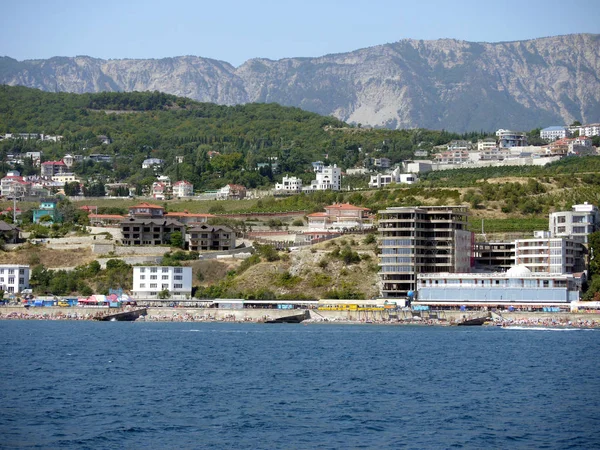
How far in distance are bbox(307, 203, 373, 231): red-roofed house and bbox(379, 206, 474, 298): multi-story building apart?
60.1ft

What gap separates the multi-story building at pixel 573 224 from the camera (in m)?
106

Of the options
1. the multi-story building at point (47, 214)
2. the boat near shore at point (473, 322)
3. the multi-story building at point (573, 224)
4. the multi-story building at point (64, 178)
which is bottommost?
the boat near shore at point (473, 322)

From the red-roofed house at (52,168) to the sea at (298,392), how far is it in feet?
357

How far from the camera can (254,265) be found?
109562 millimetres

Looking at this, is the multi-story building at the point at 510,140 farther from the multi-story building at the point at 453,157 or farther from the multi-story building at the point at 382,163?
the multi-story building at the point at 382,163

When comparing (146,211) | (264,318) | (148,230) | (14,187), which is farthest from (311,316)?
(14,187)

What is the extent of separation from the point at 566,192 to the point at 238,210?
42.2 m

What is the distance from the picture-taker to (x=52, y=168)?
18312cm

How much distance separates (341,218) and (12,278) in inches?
1457

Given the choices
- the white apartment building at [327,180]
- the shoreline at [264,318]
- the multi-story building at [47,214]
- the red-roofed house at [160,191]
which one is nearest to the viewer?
the shoreline at [264,318]

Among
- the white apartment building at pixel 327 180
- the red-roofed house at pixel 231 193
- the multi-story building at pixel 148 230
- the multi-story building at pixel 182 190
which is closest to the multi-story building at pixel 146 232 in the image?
the multi-story building at pixel 148 230

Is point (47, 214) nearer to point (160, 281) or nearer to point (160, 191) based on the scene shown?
point (160, 191)

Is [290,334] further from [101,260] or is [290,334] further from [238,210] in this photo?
[238,210]

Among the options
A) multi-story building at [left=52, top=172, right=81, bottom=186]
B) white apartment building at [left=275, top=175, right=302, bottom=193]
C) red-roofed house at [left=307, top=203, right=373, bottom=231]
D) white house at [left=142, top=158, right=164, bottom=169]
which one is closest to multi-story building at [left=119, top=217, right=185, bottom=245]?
red-roofed house at [left=307, top=203, right=373, bottom=231]
